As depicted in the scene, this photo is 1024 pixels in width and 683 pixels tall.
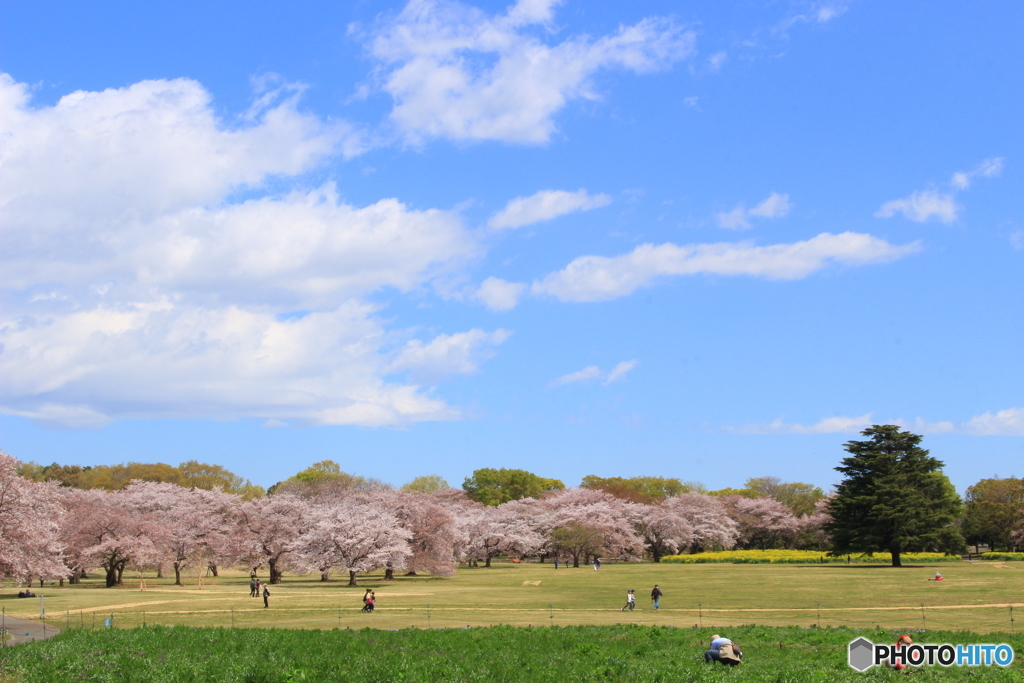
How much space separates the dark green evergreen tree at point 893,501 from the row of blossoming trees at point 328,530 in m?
27.4

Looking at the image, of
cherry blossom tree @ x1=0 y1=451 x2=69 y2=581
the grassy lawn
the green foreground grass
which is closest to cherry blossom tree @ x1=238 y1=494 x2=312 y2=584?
the grassy lawn

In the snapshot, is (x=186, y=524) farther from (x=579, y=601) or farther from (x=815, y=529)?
(x=815, y=529)

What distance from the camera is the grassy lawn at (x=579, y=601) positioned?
3684 cm

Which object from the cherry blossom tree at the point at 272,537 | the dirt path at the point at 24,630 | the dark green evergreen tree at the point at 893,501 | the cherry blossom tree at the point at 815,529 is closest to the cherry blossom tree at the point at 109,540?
the cherry blossom tree at the point at 272,537

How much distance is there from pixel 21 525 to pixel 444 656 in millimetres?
40242

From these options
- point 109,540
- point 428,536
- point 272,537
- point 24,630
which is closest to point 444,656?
point 24,630

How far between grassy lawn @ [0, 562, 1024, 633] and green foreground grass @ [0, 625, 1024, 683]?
305 inches

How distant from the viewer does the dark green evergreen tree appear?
3108 inches

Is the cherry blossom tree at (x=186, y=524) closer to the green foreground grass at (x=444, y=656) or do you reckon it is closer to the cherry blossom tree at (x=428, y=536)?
the cherry blossom tree at (x=428, y=536)

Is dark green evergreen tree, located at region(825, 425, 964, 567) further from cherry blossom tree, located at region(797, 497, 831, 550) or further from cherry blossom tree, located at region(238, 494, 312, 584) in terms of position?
cherry blossom tree, located at region(238, 494, 312, 584)

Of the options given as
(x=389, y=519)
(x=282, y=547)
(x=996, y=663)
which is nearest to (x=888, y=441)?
(x=389, y=519)

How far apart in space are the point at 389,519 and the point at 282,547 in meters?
9.44

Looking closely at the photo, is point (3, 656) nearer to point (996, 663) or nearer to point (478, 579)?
point (996, 663)

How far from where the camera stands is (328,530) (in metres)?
66.2
